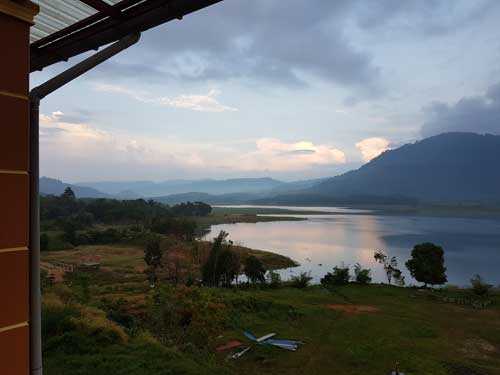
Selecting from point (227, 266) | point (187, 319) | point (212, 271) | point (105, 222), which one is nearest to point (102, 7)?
point (187, 319)

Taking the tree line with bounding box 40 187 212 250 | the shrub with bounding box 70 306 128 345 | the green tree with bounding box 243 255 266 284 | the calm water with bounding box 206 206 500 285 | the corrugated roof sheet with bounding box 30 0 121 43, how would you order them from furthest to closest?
the tree line with bounding box 40 187 212 250 → the calm water with bounding box 206 206 500 285 → the green tree with bounding box 243 255 266 284 → the shrub with bounding box 70 306 128 345 → the corrugated roof sheet with bounding box 30 0 121 43

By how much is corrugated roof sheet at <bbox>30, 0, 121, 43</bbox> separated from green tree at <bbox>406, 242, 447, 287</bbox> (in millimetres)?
27972

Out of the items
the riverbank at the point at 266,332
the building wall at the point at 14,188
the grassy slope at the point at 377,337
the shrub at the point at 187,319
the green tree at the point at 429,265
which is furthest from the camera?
the green tree at the point at 429,265

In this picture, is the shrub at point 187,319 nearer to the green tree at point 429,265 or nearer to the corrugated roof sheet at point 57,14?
the corrugated roof sheet at point 57,14

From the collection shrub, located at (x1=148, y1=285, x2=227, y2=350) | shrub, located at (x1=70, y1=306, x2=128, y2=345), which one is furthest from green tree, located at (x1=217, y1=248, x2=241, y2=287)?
shrub, located at (x1=70, y1=306, x2=128, y2=345)

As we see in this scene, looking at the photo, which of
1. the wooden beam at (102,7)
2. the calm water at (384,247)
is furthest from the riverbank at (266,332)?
the calm water at (384,247)

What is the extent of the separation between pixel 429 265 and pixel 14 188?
28.3m

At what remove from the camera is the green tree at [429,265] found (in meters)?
26.1

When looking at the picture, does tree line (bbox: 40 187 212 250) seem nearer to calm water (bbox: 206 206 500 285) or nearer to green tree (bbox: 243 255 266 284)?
calm water (bbox: 206 206 500 285)

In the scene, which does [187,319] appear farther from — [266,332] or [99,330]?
[266,332]

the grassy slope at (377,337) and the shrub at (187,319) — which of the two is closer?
the shrub at (187,319)

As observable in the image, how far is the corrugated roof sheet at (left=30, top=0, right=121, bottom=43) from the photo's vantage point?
2406mm

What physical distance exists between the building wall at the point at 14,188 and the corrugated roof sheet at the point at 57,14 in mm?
253

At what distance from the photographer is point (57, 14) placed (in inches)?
100
